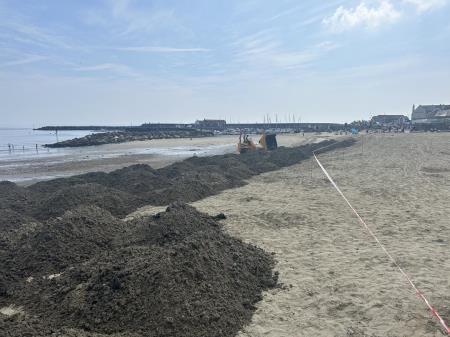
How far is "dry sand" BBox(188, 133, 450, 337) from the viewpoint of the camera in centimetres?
523

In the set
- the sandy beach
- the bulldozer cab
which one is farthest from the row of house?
the sandy beach

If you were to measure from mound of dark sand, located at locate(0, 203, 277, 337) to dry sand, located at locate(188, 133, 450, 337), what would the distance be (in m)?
0.42

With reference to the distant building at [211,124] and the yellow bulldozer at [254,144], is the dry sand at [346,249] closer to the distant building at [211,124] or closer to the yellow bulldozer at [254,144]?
the yellow bulldozer at [254,144]

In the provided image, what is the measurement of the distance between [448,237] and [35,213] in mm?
11087

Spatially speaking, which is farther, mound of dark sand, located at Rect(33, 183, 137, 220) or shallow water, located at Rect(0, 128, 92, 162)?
shallow water, located at Rect(0, 128, 92, 162)

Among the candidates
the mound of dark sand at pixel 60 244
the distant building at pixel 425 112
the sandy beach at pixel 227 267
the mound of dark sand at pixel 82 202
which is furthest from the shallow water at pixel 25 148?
the distant building at pixel 425 112

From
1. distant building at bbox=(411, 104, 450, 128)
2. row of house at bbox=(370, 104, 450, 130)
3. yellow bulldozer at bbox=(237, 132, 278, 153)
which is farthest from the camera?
distant building at bbox=(411, 104, 450, 128)

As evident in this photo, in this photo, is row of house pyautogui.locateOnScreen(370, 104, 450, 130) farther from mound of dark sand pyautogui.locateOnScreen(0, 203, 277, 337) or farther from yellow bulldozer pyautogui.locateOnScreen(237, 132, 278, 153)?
mound of dark sand pyautogui.locateOnScreen(0, 203, 277, 337)

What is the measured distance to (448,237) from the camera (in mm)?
8469

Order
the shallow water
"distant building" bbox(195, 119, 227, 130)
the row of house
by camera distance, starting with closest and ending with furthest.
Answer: the shallow water
the row of house
"distant building" bbox(195, 119, 227, 130)

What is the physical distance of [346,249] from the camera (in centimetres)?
800

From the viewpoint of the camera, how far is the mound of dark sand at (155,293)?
4.97 metres

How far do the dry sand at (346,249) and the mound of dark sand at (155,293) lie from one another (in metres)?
0.42

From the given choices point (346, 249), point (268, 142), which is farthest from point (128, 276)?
point (268, 142)
